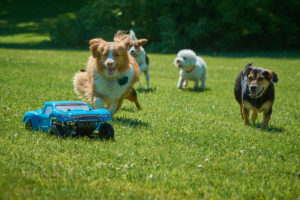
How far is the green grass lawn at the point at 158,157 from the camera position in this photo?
3.75 meters

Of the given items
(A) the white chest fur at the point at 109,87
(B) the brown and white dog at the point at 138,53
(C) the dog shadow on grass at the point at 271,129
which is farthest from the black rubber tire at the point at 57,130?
(B) the brown and white dog at the point at 138,53

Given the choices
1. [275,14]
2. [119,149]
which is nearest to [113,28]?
[275,14]

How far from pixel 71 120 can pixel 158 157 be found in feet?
4.29

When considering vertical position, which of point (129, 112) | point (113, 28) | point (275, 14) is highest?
point (275, 14)

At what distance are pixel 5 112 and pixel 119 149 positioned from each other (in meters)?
2.94

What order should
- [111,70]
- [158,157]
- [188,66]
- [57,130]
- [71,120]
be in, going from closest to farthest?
[158,157]
[71,120]
[57,130]
[111,70]
[188,66]

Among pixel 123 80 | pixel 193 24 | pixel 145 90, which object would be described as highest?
pixel 193 24

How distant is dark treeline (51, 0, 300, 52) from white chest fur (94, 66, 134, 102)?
22.4 meters

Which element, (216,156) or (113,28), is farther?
(113,28)

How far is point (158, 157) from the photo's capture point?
4801mm

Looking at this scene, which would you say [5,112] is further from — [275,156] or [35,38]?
[35,38]

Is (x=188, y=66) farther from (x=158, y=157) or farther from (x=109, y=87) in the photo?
(x=158, y=157)

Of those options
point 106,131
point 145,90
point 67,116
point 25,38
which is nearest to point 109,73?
point 106,131

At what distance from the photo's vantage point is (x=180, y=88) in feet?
42.0
